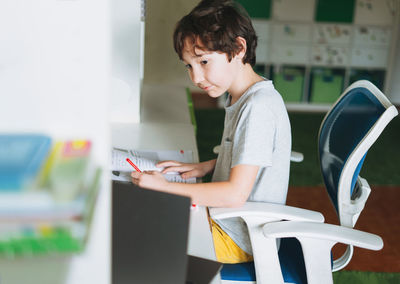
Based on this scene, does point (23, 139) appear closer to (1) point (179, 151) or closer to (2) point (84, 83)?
(2) point (84, 83)

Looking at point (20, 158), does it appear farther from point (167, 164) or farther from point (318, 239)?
point (167, 164)

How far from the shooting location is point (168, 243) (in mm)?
631

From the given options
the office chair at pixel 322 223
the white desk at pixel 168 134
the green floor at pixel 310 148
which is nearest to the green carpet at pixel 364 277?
the green floor at pixel 310 148

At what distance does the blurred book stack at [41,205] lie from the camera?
33cm

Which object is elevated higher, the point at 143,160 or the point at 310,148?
the point at 143,160

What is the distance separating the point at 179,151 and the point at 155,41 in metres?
3.34

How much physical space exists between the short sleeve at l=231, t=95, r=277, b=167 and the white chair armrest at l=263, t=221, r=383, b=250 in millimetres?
146

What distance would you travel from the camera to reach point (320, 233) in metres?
0.91

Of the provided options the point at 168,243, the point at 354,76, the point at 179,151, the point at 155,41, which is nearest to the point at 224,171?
the point at 179,151

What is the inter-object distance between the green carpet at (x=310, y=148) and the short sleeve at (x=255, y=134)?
1873 mm

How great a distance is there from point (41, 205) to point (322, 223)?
754 millimetres

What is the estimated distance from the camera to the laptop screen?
622 millimetres

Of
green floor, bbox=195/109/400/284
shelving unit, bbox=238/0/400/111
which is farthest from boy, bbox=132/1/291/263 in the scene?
shelving unit, bbox=238/0/400/111

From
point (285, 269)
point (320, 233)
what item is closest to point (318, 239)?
point (320, 233)
